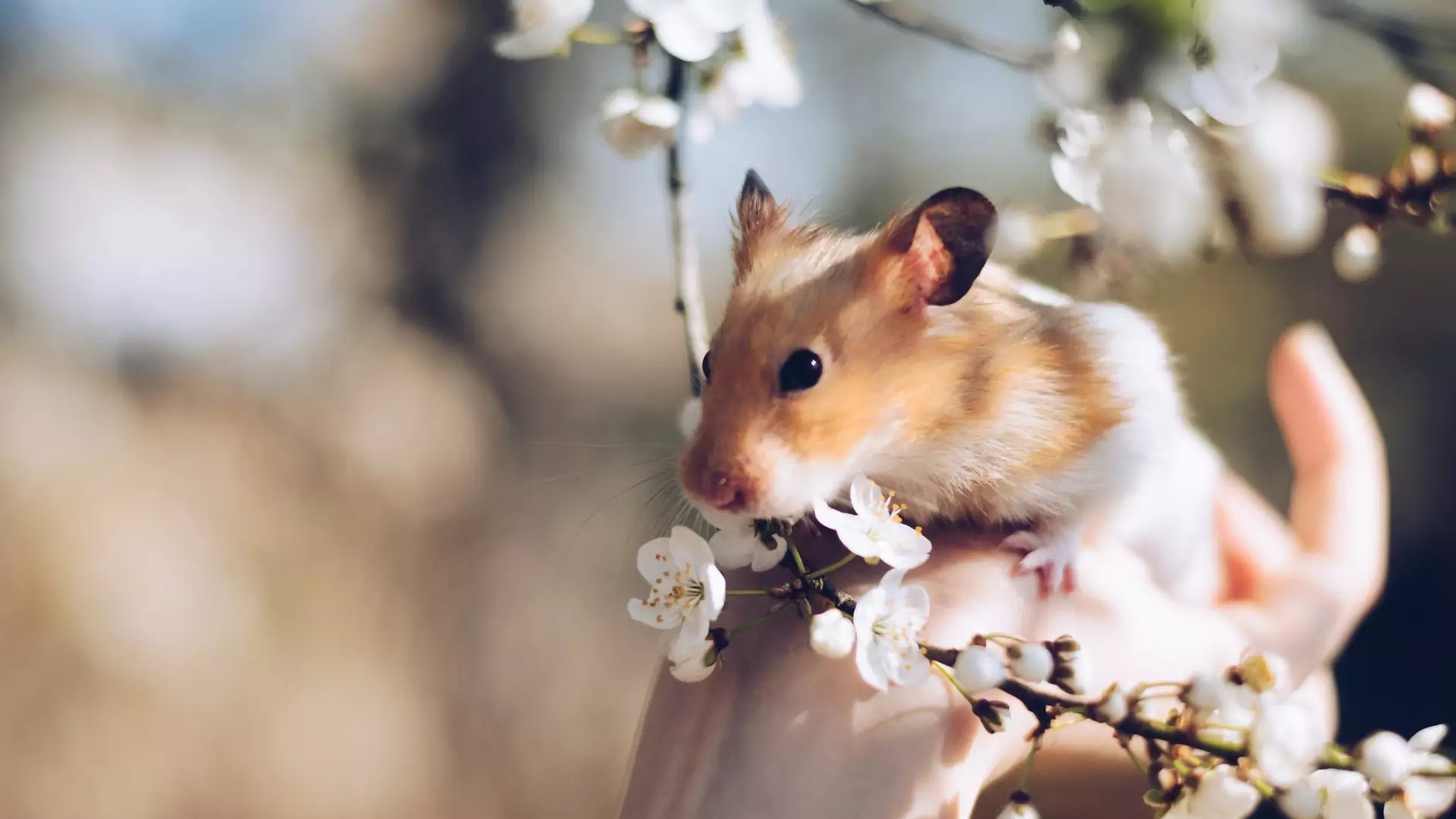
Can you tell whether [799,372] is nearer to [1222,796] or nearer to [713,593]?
[713,593]

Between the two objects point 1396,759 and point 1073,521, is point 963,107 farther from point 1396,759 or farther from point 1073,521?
point 1396,759

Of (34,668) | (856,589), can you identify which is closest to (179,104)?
(34,668)

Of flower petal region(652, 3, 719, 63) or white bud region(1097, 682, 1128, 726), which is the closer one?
white bud region(1097, 682, 1128, 726)

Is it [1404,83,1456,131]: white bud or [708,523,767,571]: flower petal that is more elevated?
[1404,83,1456,131]: white bud

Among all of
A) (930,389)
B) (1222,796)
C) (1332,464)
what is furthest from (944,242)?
(1332,464)

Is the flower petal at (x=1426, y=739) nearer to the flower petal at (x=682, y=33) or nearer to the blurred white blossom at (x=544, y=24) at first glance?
the flower petal at (x=682, y=33)

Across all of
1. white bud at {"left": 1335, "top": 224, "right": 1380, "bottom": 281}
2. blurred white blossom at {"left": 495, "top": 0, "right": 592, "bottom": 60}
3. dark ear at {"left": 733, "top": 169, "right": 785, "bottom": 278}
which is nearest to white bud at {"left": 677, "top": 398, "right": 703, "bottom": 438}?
dark ear at {"left": 733, "top": 169, "right": 785, "bottom": 278}

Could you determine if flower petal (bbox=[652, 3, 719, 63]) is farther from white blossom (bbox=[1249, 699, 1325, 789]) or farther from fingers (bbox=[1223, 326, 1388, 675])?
fingers (bbox=[1223, 326, 1388, 675])
